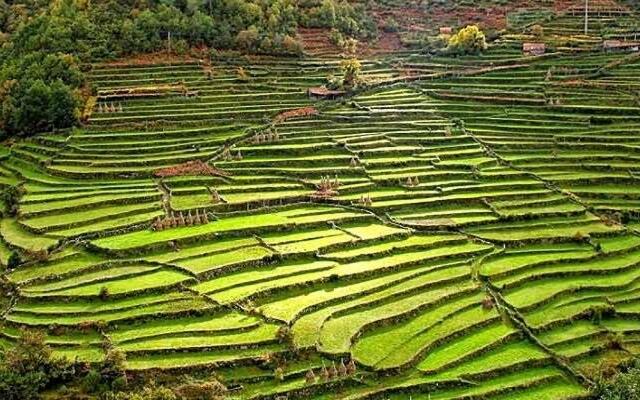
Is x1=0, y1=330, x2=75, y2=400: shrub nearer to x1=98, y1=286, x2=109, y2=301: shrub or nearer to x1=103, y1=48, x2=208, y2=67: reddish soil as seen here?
x1=98, y1=286, x2=109, y2=301: shrub

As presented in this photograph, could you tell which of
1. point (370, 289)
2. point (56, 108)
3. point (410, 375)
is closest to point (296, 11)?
point (56, 108)

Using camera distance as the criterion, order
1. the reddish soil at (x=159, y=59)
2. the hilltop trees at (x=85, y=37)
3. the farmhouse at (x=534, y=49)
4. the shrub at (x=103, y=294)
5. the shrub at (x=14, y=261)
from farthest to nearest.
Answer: the farmhouse at (x=534, y=49)
the reddish soil at (x=159, y=59)
the hilltop trees at (x=85, y=37)
the shrub at (x=14, y=261)
the shrub at (x=103, y=294)

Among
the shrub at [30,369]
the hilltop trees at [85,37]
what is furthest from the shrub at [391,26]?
A: the shrub at [30,369]

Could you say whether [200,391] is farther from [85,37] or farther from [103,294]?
[85,37]

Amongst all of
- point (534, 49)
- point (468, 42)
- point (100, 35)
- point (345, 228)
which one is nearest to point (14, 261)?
point (345, 228)

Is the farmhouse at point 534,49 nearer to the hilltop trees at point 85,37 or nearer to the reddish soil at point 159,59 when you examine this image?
the hilltop trees at point 85,37

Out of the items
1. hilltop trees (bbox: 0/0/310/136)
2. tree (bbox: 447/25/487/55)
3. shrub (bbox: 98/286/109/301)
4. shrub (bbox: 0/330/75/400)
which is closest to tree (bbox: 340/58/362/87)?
hilltop trees (bbox: 0/0/310/136)
